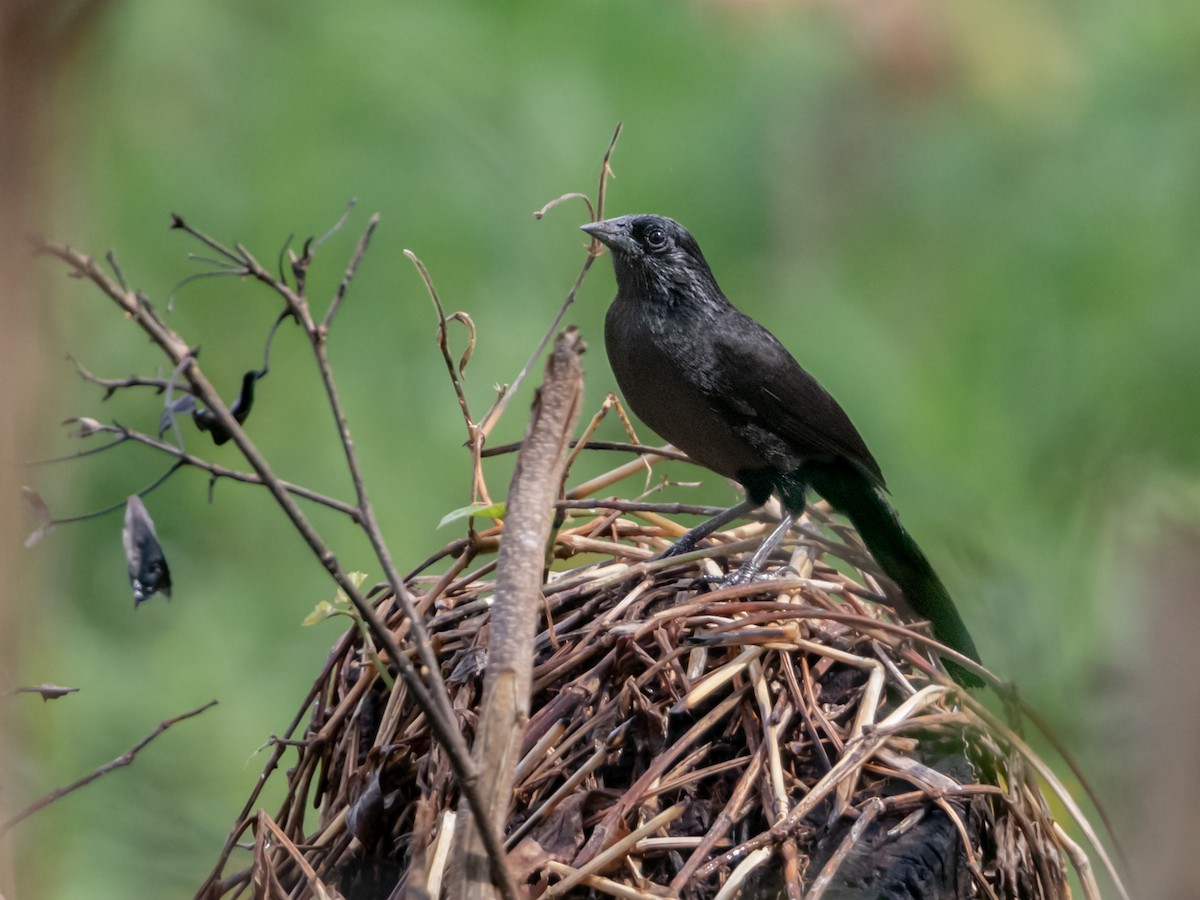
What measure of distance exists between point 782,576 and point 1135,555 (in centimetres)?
127

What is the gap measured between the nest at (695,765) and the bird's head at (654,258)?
118cm

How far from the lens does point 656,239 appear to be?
3109mm

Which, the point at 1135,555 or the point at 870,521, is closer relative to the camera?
the point at 1135,555

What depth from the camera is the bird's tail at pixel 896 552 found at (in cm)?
230

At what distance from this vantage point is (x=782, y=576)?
1.98 metres

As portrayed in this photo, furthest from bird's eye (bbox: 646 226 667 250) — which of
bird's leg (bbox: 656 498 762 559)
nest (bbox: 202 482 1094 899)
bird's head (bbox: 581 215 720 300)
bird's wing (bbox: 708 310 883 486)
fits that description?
nest (bbox: 202 482 1094 899)

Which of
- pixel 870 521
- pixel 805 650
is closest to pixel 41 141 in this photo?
pixel 805 650

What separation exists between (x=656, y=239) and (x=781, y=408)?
1.86 feet

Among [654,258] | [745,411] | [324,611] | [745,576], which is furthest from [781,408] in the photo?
[324,611]

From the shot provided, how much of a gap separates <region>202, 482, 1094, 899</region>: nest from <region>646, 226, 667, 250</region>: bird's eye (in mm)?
1322

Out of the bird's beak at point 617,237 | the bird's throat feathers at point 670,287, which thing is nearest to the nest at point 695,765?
the bird's throat feathers at point 670,287

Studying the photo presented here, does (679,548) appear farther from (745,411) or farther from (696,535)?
(745,411)

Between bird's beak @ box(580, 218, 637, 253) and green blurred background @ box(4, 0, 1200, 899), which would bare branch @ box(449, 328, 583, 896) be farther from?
green blurred background @ box(4, 0, 1200, 899)

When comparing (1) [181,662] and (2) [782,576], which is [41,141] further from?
(1) [181,662]
